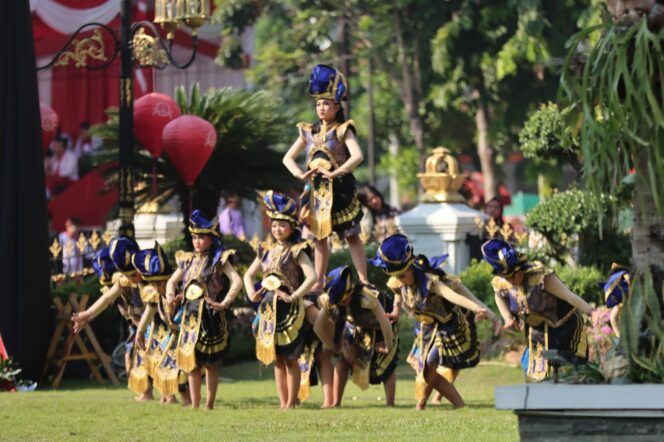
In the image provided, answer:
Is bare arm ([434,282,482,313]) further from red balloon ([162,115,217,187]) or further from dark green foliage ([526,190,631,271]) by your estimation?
red balloon ([162,115,217,187])

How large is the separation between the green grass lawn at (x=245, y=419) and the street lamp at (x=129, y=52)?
98.0 inches

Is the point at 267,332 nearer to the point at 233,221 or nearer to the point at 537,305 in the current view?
the point at 537,305

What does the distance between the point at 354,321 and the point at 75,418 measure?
2.60m

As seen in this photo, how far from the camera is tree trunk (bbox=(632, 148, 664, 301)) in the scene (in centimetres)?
800

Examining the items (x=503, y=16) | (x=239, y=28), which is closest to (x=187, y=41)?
(x=239, y=28)

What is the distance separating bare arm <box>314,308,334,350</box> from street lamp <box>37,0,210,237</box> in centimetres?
383

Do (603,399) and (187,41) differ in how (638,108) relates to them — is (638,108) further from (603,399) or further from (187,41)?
(187,41)

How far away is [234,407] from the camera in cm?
1349

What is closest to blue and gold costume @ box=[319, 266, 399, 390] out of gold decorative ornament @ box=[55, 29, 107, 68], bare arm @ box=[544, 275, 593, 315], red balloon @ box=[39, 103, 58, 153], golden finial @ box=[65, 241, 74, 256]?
bare arm @ box=[544, 275, 593, 315]

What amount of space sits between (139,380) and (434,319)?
2917 mm

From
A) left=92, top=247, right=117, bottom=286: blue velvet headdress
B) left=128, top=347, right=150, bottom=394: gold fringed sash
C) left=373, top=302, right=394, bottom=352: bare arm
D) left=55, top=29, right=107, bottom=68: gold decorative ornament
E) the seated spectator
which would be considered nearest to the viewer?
left=373, top=302, right=394, bottom=352: bare arm

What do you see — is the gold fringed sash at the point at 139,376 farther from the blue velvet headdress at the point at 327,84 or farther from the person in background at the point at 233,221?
the person in background at the point at 233,221

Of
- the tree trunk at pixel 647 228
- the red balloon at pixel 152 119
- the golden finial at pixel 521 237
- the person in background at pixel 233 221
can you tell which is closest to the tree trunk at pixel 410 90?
the person in background at pixel 233 221

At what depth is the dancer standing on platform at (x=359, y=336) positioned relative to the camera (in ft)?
43.9
